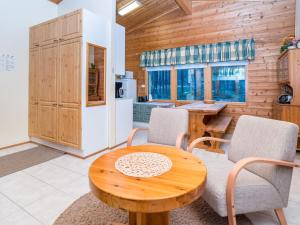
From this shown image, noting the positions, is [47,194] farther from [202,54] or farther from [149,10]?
[149,10]

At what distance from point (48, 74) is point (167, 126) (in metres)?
2.58

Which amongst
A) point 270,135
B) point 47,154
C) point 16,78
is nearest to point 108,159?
point 270,135

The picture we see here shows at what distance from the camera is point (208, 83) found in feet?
17.8

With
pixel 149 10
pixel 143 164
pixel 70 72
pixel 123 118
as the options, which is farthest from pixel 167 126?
pixel 149 10

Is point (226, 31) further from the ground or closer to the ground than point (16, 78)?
further from the ground

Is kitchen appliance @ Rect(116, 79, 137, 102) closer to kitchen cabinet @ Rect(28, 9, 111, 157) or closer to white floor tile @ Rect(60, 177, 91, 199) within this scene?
kitchen cabinet @ Rect(28, 9, 111, 157)

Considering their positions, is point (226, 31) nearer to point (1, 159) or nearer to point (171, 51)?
point (171, 51)

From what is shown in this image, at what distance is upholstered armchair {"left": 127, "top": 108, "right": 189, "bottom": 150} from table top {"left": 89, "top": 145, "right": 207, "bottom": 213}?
0.95 meters

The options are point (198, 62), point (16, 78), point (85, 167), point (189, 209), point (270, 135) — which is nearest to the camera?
point (270, 135)

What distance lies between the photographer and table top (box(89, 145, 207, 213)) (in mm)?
972

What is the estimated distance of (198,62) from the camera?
5.40m

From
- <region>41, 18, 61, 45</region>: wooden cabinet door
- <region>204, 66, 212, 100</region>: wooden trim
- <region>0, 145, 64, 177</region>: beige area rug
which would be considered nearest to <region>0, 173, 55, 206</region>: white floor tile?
<region>0, 145, 64, 177</region>: beige area rug

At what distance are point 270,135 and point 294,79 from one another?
8.04 ft

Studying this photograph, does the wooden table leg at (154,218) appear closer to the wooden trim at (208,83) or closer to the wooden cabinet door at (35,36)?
the wooden cabinet door at (35,36)
